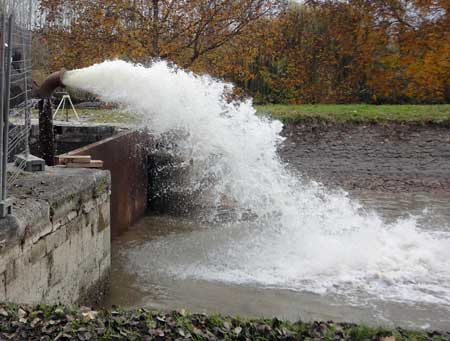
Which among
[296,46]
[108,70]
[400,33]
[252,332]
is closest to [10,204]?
[252,332]

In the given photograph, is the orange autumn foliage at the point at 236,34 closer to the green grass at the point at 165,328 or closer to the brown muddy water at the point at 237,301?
the brown muddy water at the point at 237,301

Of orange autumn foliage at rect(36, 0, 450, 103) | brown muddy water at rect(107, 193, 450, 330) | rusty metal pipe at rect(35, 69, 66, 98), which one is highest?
orange autumn foliage at rect(36, 0, 450, 103)

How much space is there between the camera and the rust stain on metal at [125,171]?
372 inches

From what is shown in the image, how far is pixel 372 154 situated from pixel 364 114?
2.19m

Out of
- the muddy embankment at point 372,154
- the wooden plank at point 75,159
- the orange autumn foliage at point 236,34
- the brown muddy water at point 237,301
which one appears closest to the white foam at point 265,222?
the brown muddy water at point 237,301

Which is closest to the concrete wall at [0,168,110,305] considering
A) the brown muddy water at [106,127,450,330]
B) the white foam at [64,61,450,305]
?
the brown muddy water at [106,127,450,330]

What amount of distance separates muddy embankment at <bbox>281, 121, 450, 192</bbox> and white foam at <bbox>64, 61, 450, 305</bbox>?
111 inches

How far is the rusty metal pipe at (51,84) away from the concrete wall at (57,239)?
1.55 meters

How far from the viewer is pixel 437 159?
15.5 metres

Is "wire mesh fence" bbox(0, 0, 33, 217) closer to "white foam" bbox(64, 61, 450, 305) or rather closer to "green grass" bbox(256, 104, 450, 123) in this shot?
"white foam" bbox(64, 61, 450, 305)

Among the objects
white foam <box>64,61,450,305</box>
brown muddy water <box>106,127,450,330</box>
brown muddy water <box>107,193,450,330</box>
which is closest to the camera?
brown muddy water <box>107,193,450,330</box>

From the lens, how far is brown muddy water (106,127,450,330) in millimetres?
6719

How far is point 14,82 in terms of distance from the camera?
543cm

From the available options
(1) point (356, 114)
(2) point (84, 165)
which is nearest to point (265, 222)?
(2) point (84, 165)
